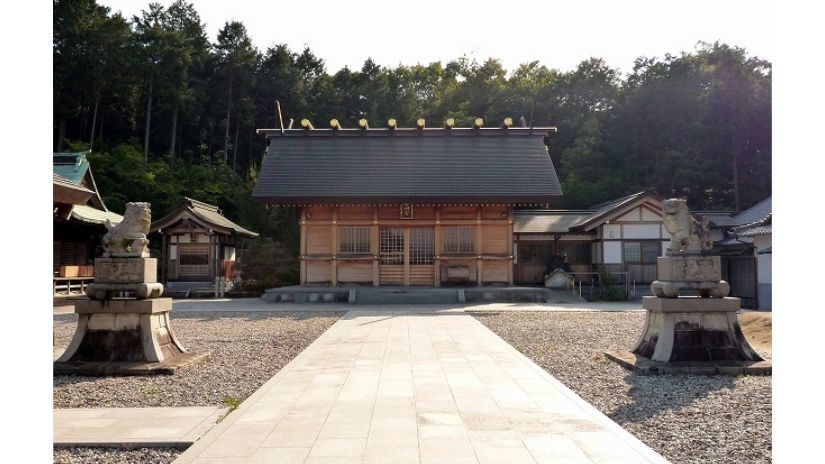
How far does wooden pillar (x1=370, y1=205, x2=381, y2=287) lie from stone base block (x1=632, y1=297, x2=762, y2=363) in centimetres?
1378

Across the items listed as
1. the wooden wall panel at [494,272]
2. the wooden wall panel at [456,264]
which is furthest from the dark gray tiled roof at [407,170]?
the wooden wall panel at [494,272]

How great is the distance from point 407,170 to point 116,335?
49.5 ft

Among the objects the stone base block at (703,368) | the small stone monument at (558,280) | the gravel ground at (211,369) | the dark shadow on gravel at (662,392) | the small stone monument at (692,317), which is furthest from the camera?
the small stone monument at (558,280)

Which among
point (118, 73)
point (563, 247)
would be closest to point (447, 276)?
point (563, 247)

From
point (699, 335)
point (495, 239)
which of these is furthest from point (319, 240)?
point (699, 335)

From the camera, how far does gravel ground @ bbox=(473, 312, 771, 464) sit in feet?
14.9

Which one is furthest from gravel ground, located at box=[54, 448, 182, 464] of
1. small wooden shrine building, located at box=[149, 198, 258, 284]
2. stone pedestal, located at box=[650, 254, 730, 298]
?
small wooden shrine building, located at box=[149, 198, 258, 284]

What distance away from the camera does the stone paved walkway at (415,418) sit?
161 inches

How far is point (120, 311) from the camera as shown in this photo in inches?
306

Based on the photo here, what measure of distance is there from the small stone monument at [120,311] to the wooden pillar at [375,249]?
12963 millimetres

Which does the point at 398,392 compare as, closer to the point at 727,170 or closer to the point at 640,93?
the point at 727,170

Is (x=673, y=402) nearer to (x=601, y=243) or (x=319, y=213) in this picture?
(x=319, y=213)

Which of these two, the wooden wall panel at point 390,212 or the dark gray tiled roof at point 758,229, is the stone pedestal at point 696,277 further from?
the wooden wall panel at point 390,212

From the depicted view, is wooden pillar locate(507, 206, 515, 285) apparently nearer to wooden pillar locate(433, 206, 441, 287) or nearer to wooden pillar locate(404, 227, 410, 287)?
wooden pillar locate(433, 206, 441, 287)
